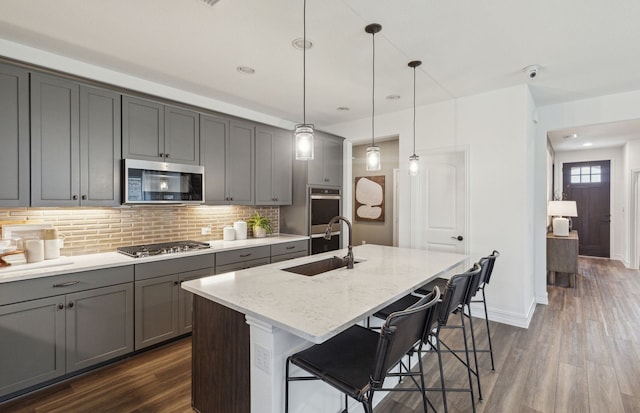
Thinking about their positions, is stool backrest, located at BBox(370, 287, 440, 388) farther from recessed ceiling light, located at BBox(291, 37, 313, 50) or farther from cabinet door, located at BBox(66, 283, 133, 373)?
cabinet door, located at BBox(66, 283, 133, 373)

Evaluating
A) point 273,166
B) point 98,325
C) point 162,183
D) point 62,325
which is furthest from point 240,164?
point 62,325

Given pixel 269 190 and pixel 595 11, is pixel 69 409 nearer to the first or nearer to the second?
pixel 269 190

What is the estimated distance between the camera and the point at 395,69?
301cm

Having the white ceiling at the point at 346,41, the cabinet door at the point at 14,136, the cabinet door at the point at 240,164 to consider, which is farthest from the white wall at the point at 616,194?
the cabinet door at the point at 14,136

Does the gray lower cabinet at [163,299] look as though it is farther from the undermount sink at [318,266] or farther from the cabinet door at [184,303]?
the undermount sink at [318,266]

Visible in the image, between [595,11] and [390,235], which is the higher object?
[595,11]

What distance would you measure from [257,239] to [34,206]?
2.22 meters

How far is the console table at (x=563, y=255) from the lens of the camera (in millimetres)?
4910

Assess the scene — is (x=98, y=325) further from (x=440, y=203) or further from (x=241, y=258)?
(x=440, y=203)

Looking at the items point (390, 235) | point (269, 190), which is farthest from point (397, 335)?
point (390, 235)

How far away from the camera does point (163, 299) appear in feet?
9.41

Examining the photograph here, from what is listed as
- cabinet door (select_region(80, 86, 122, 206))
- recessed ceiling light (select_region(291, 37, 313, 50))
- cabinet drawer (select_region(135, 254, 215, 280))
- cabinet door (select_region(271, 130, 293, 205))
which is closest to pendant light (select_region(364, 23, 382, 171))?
recessed ceiling light (select_region(291, 37, 313, 50))

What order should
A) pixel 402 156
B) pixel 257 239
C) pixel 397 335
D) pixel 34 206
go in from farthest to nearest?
pixel 402 156 < pixel 257 239 < pixel 34 206 < pixel 397 335

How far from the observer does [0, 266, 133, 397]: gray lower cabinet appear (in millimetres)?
2111
